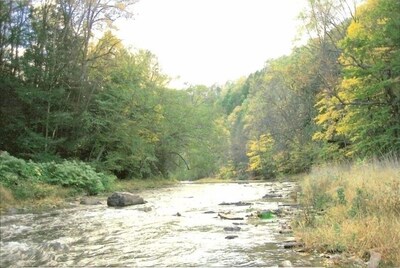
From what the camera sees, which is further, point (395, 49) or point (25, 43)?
point (25, 43)

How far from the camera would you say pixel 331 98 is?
2922 centimetres

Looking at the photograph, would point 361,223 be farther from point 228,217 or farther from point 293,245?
point 228,217

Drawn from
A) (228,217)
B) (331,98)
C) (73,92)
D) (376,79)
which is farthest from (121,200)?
(331,98)

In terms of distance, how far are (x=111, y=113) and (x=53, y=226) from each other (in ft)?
58.1

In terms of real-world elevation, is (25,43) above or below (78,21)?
below

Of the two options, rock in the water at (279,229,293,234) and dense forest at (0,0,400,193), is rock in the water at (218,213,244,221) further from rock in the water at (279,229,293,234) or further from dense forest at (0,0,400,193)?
dense forest at (0,0,400,193)

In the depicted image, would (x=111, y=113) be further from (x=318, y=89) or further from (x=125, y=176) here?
(x=318, y=89)

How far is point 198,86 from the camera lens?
59438 mm

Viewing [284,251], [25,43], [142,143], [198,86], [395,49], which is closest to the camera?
[284,251]

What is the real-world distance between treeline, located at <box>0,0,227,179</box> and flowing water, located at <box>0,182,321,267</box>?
1055cm

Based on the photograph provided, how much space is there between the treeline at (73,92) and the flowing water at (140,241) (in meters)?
10.5

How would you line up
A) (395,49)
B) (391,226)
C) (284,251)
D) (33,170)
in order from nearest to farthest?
→ (391,226) < (284,251) < (33,170) < (395,49)

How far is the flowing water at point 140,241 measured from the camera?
7004mm

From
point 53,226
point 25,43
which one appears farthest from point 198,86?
point 53,226
